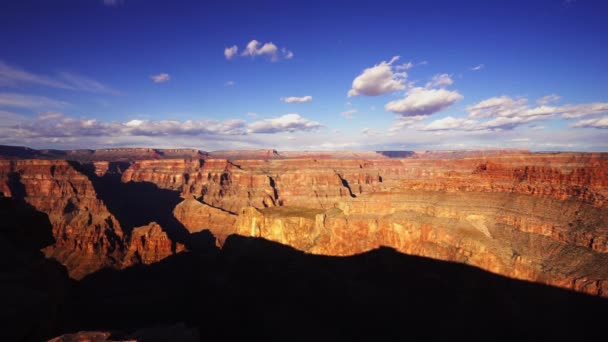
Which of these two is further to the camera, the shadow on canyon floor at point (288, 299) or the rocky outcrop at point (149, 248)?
the rocky outcrop at point (149, 248)

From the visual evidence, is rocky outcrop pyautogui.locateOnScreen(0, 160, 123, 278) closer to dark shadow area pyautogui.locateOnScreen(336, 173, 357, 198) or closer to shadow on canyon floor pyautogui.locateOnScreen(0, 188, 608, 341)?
shadow on canyon floor pyautogui.locateOnScreen(0, 188, 608, 341)

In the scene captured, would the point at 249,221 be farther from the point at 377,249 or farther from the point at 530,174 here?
the point at 530,174

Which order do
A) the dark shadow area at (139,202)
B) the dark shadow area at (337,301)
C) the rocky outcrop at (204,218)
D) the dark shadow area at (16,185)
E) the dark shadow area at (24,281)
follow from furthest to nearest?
the dark shadow area at (139,202) → the dark shadow area at (16,185) → the rocky outcrop at (204,218) → the dark shadow area at (337,301) → the dark shadow area at (24,281)

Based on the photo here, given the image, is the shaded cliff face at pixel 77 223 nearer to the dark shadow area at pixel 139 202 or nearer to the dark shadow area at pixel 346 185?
the dark shadow area at pixel 139 202

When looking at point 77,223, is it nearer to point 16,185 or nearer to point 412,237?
point 16,185

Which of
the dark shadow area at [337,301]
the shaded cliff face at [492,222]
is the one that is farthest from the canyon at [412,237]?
the dark shadow area at [337,301]

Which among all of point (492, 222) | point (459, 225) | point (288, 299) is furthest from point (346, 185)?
point (492, 222)

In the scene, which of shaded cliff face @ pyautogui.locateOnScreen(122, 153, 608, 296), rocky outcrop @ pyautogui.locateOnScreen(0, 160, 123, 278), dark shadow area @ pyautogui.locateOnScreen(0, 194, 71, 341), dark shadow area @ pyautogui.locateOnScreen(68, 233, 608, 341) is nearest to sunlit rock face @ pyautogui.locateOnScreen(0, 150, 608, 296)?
shaded cliff face @ pyautogui.locateOnScreen(122, 153, 608, 296)

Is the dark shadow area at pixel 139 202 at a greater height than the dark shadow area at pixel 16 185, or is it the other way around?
the dark shadow area at pixel 16 185
